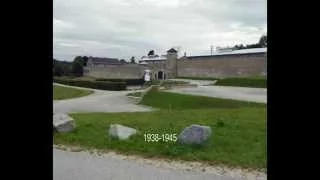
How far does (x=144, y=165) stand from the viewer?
507 centimetres

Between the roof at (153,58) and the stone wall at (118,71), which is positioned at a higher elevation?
the roof at (153,58)

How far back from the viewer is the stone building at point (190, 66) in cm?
3773

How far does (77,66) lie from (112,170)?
4153 cm

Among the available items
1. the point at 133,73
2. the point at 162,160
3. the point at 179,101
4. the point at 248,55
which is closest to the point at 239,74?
the point at 248,55

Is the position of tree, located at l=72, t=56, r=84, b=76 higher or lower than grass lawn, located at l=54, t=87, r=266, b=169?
higher

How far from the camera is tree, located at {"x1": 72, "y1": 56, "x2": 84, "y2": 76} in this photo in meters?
44.1

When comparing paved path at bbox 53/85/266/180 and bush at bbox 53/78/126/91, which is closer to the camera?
paved path at bbox 53/85/266/180

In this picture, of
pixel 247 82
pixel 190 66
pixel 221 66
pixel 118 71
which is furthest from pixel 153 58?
pixel 247 82

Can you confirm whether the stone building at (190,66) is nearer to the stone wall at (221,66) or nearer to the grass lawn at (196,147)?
the stone wall at (221,66)

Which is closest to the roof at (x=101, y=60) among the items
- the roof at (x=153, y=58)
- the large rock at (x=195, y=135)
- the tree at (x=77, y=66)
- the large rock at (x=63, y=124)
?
the roof at (x=153, y=58)

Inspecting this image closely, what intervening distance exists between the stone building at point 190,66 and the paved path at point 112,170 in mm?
31855

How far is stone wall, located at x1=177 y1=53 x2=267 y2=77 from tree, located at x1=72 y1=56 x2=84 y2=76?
34.5ft

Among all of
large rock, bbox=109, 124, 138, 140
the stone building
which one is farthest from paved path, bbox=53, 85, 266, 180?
the stone building

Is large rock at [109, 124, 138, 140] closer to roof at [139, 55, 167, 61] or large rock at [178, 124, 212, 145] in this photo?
large rock at [178, 124, 212, 145]
